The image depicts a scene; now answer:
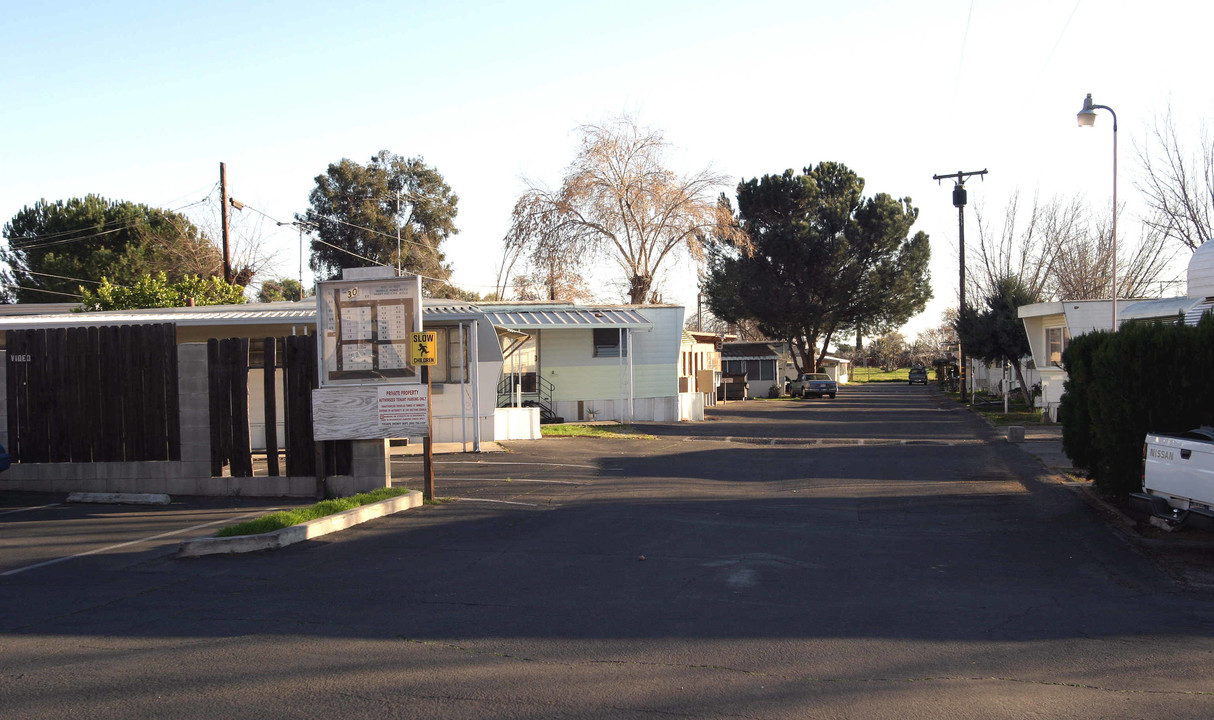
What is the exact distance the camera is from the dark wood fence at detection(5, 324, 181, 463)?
41.0ft

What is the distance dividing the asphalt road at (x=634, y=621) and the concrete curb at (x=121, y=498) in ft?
4.37

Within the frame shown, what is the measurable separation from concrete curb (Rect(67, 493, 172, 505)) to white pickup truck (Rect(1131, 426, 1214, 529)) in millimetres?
11870

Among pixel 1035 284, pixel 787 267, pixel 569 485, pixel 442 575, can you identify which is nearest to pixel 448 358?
pixel 569 485

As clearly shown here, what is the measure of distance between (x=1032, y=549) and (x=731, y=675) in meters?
5.54

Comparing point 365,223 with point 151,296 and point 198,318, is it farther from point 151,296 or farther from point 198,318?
point 198,318

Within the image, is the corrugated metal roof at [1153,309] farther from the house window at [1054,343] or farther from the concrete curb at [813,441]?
the concrete curb at [813,441]

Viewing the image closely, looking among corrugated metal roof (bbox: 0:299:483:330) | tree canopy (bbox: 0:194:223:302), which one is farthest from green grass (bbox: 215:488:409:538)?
tree canopy (bbox: 0:194:223:302)

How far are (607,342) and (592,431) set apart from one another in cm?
558

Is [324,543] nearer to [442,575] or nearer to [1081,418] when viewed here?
[442,575]

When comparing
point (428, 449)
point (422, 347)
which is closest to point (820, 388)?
point (428, 449)

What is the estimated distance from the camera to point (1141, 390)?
411 inches

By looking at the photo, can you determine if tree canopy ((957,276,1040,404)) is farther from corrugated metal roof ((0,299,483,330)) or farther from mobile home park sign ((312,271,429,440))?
mobile home park sign ((312,271,429,440))

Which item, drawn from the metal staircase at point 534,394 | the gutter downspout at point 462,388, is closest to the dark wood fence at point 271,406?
the gutter downspout at point 462,388

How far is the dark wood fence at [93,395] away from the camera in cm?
1250
